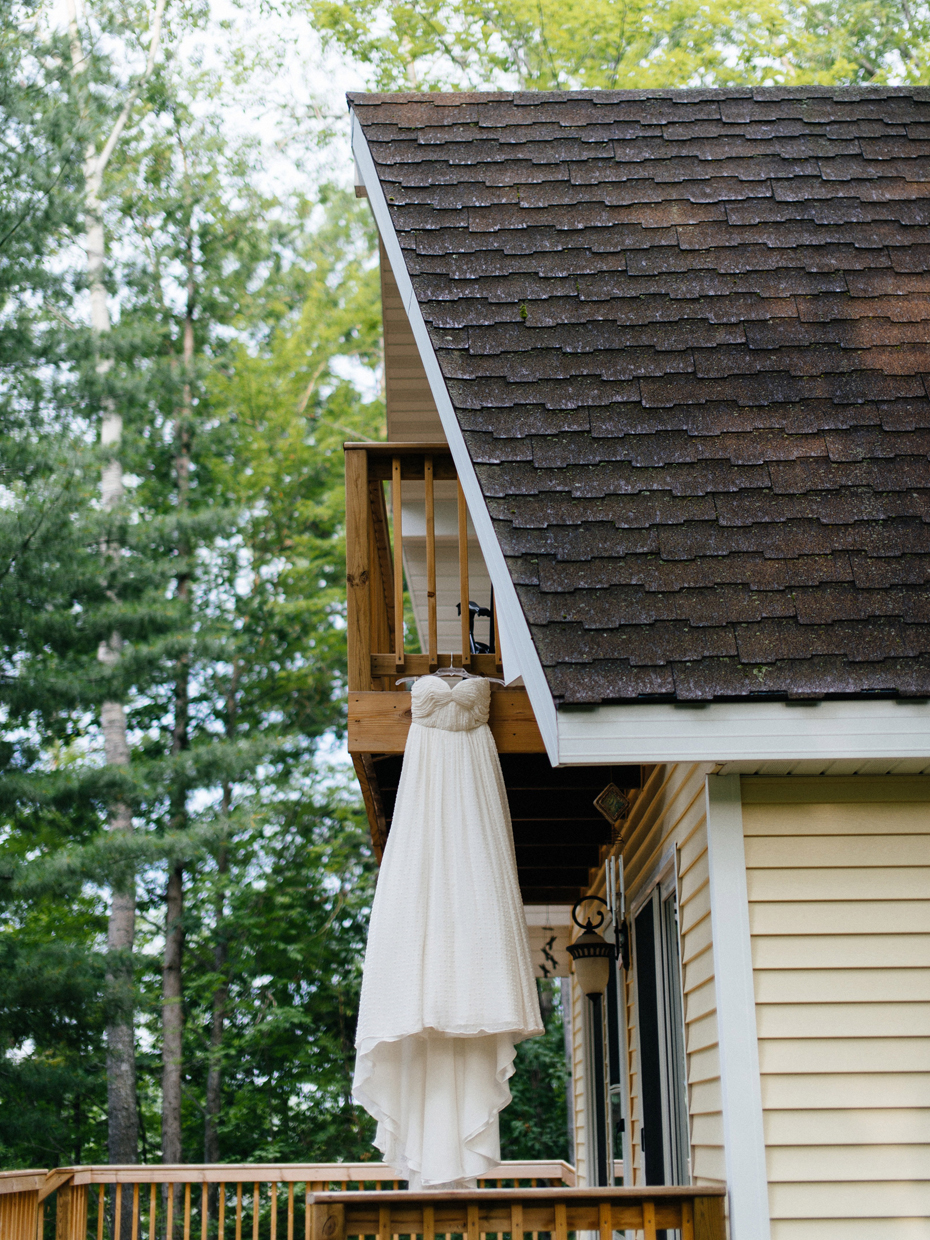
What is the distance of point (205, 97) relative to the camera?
20344 millimetres

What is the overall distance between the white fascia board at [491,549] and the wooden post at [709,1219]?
1.30 m

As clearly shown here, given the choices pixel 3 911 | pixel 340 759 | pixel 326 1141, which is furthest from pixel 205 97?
pixel 326 1141

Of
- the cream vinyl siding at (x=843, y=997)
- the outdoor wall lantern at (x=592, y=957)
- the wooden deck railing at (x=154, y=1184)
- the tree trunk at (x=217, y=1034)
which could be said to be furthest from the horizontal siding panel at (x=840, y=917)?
the tree trunk at (x=217, y=1034)

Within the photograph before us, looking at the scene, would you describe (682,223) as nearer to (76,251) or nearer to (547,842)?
(547,842)

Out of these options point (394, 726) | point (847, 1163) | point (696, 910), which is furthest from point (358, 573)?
point (847, 1163)

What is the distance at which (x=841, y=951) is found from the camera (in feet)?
11.2

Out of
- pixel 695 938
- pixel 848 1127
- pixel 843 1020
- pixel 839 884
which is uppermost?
pixel 839 884

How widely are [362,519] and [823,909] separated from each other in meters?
2.31

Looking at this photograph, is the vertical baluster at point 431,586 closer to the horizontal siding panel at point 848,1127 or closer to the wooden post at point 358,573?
the wooden post at point 358,573

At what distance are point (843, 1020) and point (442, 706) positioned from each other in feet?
5.59

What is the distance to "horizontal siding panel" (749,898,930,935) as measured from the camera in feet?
11.3

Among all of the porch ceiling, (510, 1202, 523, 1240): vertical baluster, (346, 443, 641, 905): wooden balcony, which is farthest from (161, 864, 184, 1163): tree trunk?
(510, 1202, 523, 1240): vertical baluster

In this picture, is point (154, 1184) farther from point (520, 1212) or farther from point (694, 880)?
point (694, 880)

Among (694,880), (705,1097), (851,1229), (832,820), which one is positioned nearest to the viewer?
(851,1229)
